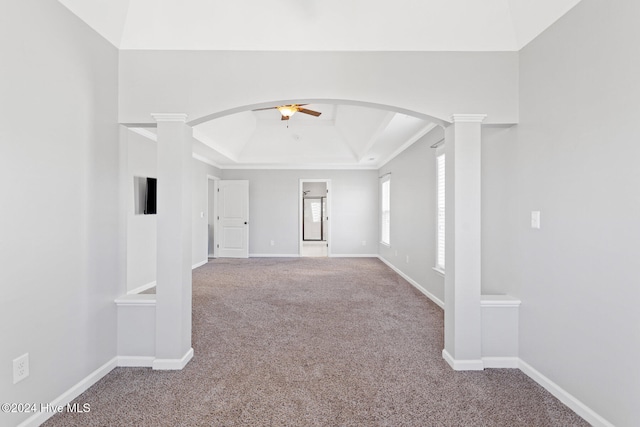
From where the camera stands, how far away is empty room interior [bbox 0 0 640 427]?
5.68 feet

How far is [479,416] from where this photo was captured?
1896 mm

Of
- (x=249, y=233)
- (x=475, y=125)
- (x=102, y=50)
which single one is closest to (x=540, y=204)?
(x=475, y=125)

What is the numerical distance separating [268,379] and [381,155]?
5182mm

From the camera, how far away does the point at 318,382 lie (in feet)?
7.47

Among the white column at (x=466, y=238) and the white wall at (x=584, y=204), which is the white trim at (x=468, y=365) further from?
the white wall at (x=584, y=204)

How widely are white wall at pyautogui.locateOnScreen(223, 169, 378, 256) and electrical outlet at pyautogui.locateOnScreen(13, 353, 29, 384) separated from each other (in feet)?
21.7

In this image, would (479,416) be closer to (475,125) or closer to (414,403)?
(414,403)

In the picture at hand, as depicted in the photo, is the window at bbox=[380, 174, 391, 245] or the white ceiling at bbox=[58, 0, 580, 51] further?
the window at bbox=[380, 174, 391, 245]

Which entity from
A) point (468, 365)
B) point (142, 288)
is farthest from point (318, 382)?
point (142, 288)

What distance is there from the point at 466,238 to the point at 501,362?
1013 mm

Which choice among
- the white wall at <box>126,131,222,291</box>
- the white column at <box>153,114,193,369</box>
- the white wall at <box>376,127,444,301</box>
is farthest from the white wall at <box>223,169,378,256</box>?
the white column at <box>153,114,193,369</box>

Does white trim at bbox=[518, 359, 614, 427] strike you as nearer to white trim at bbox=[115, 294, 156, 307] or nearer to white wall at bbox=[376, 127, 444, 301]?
white wall at bbox=[376, 127, 444, 301]

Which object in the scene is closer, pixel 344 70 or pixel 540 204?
pixel 540 204

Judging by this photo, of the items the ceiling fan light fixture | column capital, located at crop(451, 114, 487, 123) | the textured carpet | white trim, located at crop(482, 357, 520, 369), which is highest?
the ceiling fan light fixture
